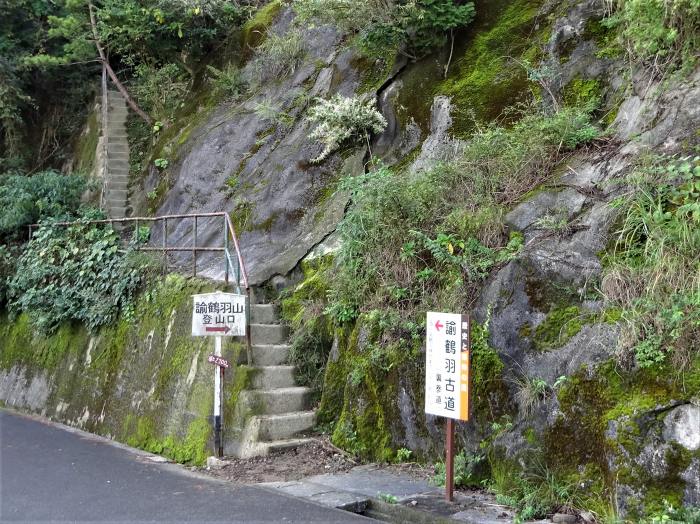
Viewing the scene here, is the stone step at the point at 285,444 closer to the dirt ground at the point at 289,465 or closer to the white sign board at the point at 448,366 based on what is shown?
the dirt ground at the point at 289,465

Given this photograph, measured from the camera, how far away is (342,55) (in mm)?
13953

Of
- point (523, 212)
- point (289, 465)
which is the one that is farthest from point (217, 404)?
point (523, 212)

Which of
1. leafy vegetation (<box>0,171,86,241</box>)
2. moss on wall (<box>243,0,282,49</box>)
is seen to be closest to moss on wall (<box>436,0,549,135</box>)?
moss on wall (<box>243,0,282,49</box>)

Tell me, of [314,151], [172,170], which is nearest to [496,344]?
[314,151]

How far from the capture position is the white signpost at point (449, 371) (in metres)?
6.34

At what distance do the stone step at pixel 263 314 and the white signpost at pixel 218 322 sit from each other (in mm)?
1145

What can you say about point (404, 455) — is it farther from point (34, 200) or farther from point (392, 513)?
point (34, 200)

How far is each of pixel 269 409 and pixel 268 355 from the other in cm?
84

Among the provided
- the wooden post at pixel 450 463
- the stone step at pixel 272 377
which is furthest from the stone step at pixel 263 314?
the wooden post at pixel 450 463

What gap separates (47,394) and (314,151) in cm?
669

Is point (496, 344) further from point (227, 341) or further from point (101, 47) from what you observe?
point (101, 47)

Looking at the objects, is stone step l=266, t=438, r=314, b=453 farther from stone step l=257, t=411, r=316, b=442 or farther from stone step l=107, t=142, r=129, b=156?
stone step l=107, t=142, r=129, b=156

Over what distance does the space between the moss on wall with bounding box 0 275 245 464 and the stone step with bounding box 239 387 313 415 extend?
32cm

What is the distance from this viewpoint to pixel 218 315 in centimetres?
867
